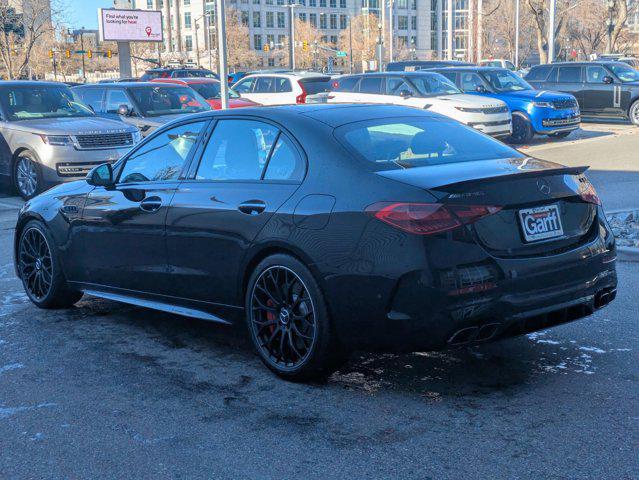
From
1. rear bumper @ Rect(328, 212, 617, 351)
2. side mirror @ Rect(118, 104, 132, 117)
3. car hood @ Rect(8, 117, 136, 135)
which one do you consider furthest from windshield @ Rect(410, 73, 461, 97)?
rear bumper @ Rect(328, 212, 617, 351)

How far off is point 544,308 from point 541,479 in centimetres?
118

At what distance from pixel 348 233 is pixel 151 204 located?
6.05 feet

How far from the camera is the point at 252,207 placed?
5285 mm

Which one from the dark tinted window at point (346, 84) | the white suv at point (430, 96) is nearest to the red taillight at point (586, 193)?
the white suv at point (430, 96)

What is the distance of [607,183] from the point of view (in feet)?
46.4

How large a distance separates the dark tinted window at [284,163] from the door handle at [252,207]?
0.19 meters

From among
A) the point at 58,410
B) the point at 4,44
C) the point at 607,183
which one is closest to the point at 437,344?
the point at 58,410

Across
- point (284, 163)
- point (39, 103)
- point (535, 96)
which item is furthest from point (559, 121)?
point (284, 163)

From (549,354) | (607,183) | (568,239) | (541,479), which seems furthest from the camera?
(607,183)

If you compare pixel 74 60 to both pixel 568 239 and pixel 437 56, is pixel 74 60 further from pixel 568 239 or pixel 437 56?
pixel 568 239

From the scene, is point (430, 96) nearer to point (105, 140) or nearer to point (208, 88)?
point (208, 88)

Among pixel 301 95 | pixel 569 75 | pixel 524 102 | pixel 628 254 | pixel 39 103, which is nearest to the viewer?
pixel 628 254

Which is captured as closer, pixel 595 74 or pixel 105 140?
pixel 105 140

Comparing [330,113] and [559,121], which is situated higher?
[330,113]
